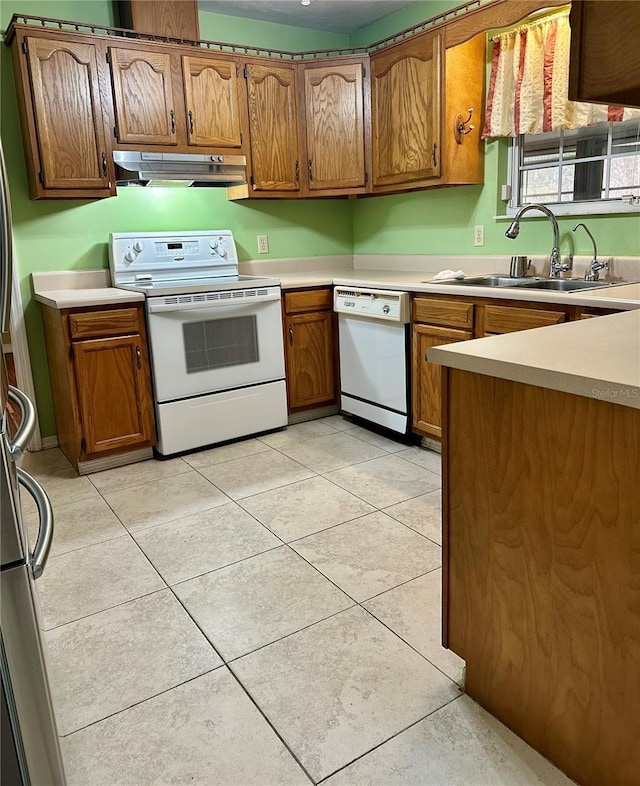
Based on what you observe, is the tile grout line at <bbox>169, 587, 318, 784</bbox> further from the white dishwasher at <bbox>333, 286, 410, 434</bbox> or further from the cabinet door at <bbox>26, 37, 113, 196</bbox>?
the cabinet door at <bbox>26, 37, 113, 196</bbox>

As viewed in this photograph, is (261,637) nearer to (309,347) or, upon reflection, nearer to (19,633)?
(19,633)

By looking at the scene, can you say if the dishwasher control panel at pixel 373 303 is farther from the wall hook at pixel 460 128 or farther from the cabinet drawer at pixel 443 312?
the wall hook at pixel 460 128

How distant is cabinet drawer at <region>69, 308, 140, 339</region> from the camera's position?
302 cm

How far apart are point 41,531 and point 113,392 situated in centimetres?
214

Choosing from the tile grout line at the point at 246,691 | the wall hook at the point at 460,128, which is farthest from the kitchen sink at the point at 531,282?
the tile grout line at the point at 246,691

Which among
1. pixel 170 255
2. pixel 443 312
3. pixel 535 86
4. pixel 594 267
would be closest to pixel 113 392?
pixel 170 255

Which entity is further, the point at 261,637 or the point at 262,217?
the point at 262,217

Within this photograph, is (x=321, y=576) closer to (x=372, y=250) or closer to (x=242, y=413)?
(x=242, y=413)

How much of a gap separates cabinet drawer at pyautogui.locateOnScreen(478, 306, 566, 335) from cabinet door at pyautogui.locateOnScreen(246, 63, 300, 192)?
5.57ft

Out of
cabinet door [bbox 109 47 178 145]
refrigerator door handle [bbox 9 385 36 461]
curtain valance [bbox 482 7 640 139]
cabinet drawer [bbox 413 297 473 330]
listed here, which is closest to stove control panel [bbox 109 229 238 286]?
cabinet door [bbox 109 47 178 145]

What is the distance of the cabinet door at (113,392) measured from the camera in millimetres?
3092

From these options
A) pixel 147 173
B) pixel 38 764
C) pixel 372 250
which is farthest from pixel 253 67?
pixel 38 764

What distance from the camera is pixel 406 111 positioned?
3.47 meters

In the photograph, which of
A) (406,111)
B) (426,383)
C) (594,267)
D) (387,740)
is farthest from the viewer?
(406,111)
